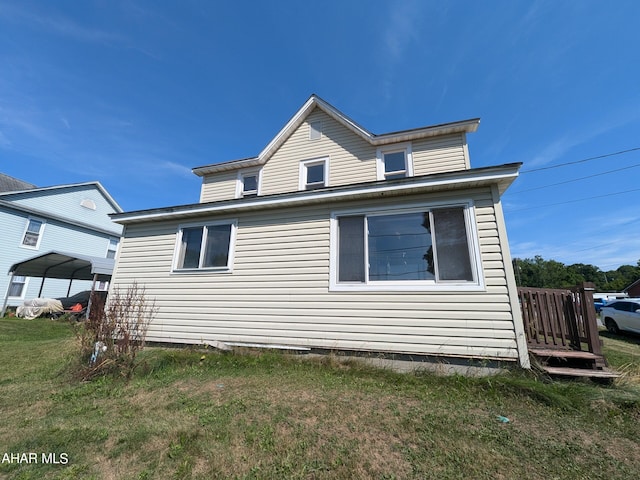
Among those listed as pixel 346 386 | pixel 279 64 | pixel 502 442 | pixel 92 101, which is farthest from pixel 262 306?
pixel 92 101

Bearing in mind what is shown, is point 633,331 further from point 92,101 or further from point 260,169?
point 92,101

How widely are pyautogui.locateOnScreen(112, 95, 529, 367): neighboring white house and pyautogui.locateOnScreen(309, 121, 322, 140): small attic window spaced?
378 cm

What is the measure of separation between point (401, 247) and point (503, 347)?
8.11 ft

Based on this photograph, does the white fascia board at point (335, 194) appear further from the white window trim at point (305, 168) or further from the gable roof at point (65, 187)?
the gable roof at point (65, 187)

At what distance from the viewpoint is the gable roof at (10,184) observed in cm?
1541

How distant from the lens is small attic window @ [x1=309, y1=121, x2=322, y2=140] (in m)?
9.35

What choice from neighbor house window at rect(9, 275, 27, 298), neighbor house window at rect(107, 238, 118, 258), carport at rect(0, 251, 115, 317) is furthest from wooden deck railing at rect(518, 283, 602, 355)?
neighbor house window at rect(107, 238, 118, 258)

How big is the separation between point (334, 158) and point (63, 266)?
17.0m

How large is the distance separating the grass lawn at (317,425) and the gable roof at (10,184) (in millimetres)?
18223

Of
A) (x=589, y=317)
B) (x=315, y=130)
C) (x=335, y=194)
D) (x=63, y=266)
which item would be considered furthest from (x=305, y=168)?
(x=63, y=266)

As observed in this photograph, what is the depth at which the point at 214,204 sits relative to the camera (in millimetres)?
6523

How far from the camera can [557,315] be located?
470cm

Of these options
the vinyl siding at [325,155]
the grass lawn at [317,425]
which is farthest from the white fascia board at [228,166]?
the grass lawn at [317,425]

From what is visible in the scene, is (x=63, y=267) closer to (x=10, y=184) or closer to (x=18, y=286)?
(x=18, y=286)
